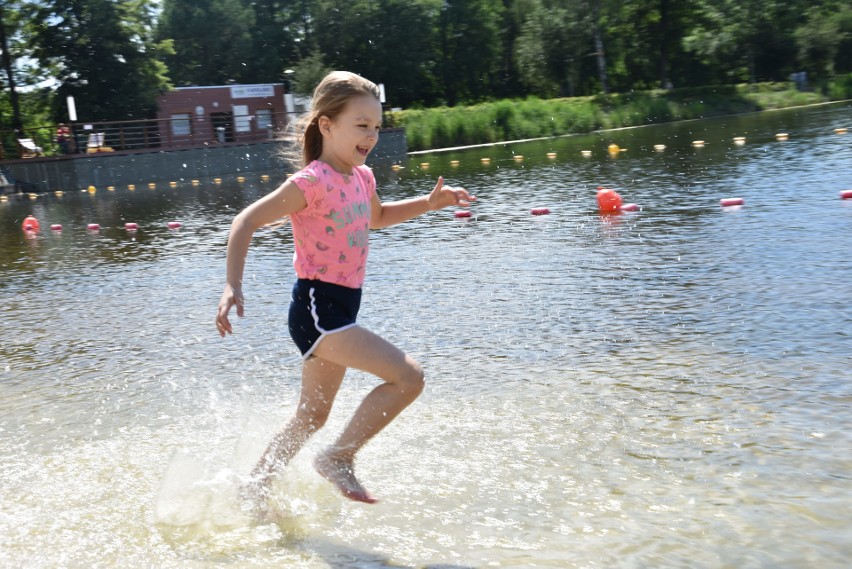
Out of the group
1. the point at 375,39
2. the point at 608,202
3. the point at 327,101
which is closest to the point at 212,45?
the point at 375,39

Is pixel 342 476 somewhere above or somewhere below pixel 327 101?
below

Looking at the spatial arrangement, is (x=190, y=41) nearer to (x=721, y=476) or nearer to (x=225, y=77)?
(x=225, y=77)

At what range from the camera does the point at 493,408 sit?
5.16 metres

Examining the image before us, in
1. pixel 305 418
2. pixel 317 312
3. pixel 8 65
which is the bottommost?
pixel 305 418

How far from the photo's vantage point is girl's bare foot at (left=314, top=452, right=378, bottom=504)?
3840 mm

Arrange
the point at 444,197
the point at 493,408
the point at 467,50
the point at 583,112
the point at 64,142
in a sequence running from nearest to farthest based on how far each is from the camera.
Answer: the point at 444,197 < the point at 493,408 < the point at 64,142 < the point at 583,112 < the point at 467,50

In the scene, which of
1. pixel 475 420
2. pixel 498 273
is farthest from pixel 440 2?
pixel 475 420

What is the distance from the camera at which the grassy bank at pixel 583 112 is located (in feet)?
143

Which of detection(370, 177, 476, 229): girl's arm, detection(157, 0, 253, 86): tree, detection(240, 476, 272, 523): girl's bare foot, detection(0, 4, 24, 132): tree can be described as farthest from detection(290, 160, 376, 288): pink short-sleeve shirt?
detection(157, 0, 253, 86): tree

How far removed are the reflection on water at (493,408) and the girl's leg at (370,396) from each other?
183mm

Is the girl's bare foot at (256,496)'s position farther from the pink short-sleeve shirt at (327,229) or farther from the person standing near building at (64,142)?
the person standing near building at (64,142)

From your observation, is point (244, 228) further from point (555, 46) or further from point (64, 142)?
point (555, 46)

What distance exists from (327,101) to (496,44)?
71.3 metres

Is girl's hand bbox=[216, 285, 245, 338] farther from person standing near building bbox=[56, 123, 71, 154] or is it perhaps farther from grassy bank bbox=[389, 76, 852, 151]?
grassy bank bbox=[389, 76, 852, 151]
